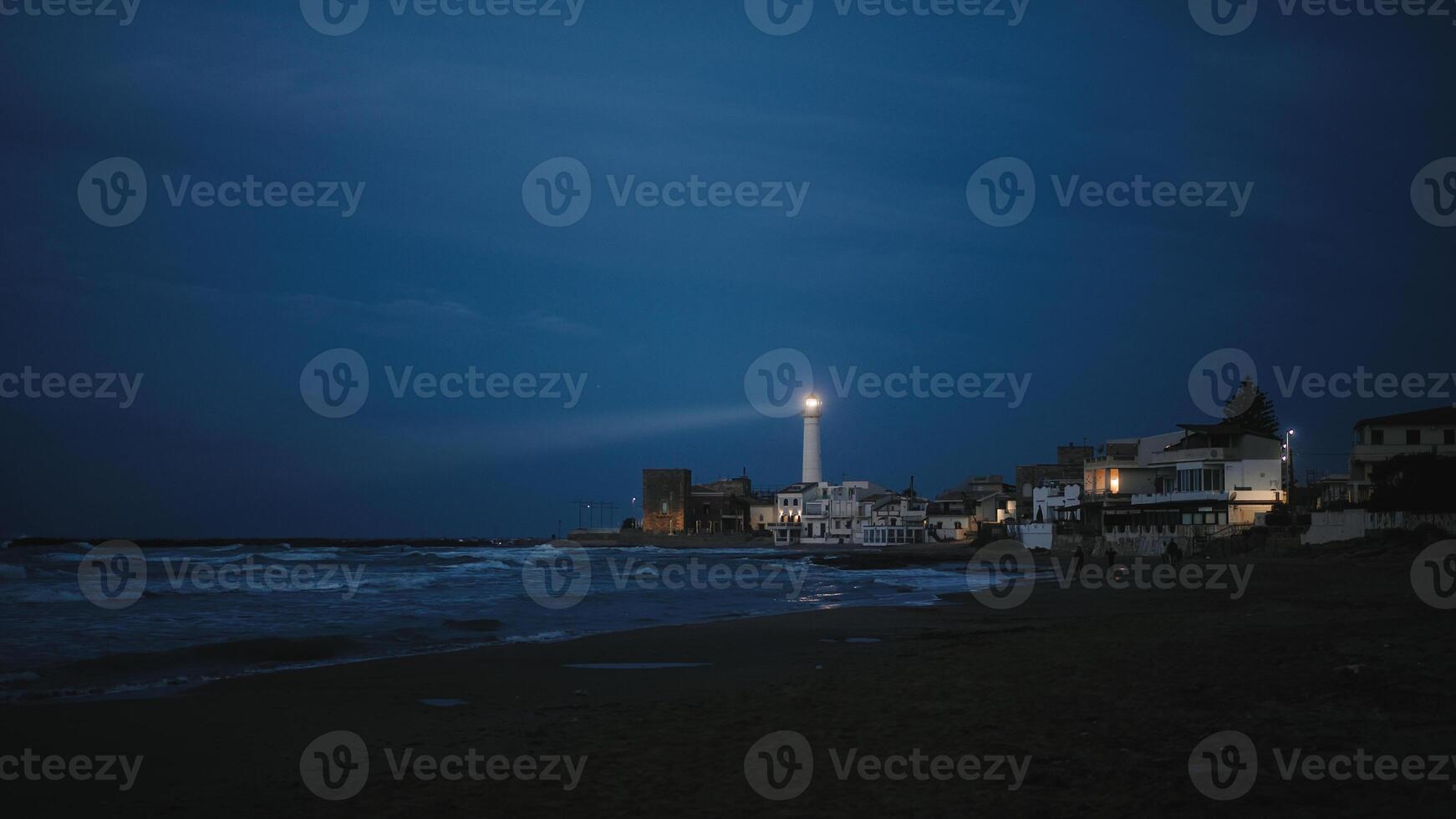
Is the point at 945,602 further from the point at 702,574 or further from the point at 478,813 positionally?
the point at 478,813

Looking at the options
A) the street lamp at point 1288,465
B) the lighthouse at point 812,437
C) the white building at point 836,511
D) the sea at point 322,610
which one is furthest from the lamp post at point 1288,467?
the lighthouse at point 812,437

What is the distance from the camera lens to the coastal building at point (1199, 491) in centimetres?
4422

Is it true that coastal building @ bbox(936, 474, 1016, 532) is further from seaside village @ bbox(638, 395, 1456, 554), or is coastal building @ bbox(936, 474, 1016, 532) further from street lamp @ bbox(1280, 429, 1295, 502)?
street lamp @ bbox(1280, 429, 1295, 502)

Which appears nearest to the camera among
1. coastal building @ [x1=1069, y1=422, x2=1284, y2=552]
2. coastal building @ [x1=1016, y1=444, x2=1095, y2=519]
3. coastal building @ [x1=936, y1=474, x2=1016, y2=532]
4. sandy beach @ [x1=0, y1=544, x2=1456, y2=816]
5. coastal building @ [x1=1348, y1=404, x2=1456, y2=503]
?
sandy beach @ [x1=0, y1=544, x2=1456, y2=816]

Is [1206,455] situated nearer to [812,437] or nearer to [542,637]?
[542,637]

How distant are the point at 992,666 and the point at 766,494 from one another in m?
106

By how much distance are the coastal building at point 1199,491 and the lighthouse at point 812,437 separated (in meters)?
51.4

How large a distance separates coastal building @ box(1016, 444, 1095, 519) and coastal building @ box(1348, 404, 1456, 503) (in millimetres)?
29927

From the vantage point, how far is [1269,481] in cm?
4431

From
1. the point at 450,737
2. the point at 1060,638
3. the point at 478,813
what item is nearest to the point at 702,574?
the point at 1060,638

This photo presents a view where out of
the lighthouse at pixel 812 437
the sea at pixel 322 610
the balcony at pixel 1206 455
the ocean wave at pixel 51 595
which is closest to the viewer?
the sea at pixel 322 610

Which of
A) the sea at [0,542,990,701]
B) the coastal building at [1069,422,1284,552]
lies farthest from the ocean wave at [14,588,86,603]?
the coastal building at [1069,422,1284,552]

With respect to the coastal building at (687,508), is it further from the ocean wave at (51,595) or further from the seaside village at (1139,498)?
the ocean wave at (51,595)

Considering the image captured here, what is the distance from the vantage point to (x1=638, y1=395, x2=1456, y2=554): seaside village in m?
40.2
